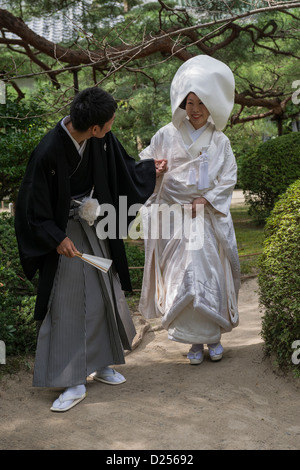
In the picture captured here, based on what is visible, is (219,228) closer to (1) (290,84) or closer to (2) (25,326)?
(2) (25,326)

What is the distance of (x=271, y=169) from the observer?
960cm

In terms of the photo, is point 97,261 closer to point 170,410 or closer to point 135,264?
point 170,410

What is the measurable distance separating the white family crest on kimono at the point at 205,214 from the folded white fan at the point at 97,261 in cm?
68

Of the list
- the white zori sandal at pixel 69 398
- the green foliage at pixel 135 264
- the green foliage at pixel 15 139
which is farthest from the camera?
the green foliage at pixel 135 264

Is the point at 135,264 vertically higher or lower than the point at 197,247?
lower

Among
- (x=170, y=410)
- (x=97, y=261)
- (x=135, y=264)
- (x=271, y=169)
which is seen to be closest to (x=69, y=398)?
(x=170, y=410)

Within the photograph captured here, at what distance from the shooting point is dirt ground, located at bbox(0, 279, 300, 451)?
3.06 metres

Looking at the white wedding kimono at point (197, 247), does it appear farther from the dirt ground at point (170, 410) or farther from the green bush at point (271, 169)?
the green bush at point (271, 169)

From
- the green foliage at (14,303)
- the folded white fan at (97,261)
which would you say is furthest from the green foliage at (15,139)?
the folded white fan at (97,261)

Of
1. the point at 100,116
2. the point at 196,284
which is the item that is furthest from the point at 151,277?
the point at 100,116

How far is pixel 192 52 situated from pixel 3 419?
21.2 ft

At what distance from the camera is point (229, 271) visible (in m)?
4.23

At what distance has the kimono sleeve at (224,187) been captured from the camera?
13.5 feet

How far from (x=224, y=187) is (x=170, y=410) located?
165 centimetres
